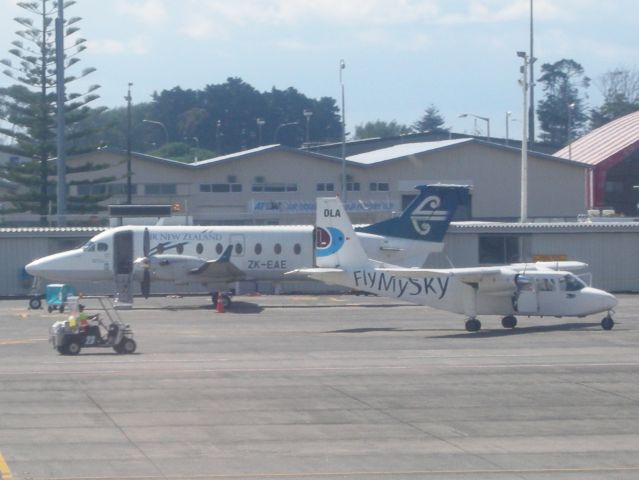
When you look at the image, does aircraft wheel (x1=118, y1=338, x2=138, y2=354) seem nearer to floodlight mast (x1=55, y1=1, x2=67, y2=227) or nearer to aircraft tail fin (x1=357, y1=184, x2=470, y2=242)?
aircraft tail fin (x1=357, y1=184, x2=470, y2=242)

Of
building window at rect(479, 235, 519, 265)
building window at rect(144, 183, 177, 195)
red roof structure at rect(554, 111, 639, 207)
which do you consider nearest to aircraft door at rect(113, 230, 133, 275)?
building window at rect(479, 235, 519, 265)

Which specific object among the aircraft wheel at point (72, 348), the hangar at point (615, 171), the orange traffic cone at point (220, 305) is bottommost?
the aircraft wheel at point (72, 348)

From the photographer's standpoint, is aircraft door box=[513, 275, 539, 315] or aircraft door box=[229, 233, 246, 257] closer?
aircraft door box=[513, 275, 539, 315]

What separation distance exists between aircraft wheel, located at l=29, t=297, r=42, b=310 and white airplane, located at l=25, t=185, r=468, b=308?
1236mm

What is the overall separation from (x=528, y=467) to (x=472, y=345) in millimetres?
12514

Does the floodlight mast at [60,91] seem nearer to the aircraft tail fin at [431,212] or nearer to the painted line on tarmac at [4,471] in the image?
the aircraft tail fin at [431,212]

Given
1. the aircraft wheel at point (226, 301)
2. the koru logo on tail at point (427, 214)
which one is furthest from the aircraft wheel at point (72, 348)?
the koru logo on tail at point (427, 214)

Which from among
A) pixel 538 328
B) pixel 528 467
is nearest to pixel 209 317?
pixel 538 328

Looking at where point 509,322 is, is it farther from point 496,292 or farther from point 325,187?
point 325,187

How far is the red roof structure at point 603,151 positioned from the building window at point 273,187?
2305 centimetres

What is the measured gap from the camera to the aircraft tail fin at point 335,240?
29219 millimetres

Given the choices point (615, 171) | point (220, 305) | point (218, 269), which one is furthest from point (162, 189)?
point (615, 171)

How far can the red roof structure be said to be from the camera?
7544 cm

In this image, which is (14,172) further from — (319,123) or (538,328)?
(319,123)
